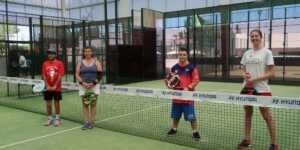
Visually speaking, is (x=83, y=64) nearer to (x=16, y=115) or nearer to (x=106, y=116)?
(x=106, y=116)

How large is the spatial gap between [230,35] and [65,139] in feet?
44.4

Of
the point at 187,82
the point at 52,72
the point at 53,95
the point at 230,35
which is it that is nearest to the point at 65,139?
the point at 53,95

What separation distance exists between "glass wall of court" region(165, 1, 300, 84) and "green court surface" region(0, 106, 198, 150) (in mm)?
11648

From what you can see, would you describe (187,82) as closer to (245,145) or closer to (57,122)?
(245,145)

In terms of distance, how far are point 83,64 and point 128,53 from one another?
368 inches

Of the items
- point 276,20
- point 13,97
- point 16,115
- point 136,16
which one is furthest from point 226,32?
point 16,115

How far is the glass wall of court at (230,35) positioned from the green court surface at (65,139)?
1165 centimetres

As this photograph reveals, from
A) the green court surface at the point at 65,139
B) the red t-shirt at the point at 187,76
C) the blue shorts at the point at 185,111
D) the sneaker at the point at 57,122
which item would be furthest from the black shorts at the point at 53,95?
the red t-shirt at the point at 187,76

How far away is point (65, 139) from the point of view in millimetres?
6223

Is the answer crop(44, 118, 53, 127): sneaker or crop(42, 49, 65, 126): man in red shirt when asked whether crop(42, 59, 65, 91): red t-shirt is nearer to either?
crop(42, 49, 65, 126): man in red shirt

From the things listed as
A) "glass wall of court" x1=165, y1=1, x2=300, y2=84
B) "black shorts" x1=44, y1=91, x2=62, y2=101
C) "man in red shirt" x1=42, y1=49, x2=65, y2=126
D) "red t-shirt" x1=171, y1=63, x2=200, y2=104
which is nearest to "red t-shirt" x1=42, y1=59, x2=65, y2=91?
"man in red shirt" x1=42, y1=49, x2=65, y2=126

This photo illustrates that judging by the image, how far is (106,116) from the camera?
8.19 metres

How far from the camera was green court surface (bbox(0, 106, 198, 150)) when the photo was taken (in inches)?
225

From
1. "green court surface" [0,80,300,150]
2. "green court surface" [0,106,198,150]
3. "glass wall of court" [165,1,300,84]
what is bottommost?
"green court surface" [0,106,198,150]
